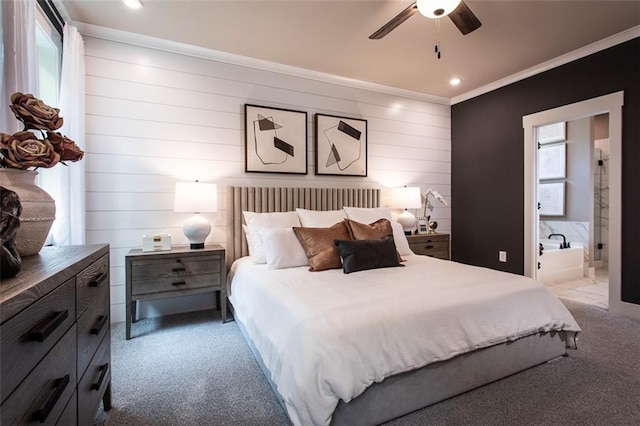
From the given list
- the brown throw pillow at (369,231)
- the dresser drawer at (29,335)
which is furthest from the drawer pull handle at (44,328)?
the brown throw pillow at (369,231)

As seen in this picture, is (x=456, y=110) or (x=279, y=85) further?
(x=456, y=110)

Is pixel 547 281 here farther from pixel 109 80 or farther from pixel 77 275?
pixel 109 80

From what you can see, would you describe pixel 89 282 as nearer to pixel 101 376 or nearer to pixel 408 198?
pixel 101 376

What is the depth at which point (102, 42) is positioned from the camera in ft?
9.05

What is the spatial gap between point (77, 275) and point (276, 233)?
1.56m

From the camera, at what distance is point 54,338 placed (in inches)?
35.3

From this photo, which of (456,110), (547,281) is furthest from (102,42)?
(547,281)

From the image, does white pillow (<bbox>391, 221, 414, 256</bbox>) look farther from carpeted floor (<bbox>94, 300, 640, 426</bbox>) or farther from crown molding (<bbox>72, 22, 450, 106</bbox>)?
crown molding (<bbox>72, 22, 450, 106</bbox>)

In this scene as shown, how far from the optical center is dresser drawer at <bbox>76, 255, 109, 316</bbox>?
1.12m

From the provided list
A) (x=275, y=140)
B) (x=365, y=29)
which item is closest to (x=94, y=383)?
(x=275, y=140)

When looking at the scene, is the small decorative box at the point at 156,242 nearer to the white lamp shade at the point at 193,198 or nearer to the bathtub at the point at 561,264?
the white lamp shade at the point at 193,198

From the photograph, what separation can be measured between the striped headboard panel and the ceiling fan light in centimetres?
207

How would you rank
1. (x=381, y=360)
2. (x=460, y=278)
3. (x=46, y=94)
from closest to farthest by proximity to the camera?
(x=381, y=360) → (x=460, y=278) → (x=46, y=94)

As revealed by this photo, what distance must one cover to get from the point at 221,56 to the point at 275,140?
104cm
